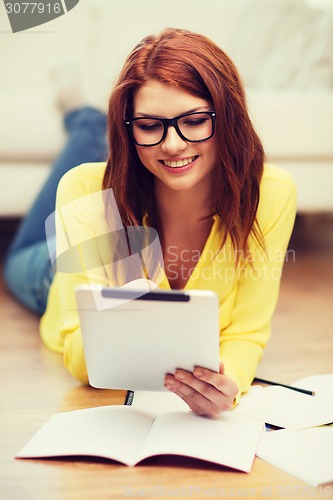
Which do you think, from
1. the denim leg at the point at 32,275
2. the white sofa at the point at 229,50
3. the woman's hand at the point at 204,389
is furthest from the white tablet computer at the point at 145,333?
the white sofa at the point at 229,50

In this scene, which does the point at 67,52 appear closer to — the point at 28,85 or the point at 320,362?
the point at 28,85

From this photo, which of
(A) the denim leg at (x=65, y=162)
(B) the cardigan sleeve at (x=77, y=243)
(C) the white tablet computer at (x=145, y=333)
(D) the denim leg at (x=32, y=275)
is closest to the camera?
(C) the white tablet computer at (x=145, y=333)

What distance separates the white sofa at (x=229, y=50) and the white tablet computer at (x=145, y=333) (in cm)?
130

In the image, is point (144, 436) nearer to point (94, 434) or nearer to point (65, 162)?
point (94, 434)

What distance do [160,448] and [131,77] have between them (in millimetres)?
612

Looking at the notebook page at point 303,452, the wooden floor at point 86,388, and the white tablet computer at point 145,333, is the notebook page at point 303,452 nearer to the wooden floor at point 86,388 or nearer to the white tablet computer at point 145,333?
the wooden floor at point 86,388

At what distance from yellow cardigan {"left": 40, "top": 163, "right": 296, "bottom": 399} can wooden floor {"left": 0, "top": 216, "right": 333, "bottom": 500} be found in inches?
4.3

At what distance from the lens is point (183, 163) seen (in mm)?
1197

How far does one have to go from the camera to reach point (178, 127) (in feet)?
3.79

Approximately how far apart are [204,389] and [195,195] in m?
0.43

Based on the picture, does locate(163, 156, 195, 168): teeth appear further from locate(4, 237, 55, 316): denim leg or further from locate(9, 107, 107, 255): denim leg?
locate(9, 107, 107, 255): denim leg

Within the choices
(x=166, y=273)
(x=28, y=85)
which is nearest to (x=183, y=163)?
(x=166, y=273)

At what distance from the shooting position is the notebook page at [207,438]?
996 mm

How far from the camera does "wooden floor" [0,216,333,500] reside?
0.97 metres
